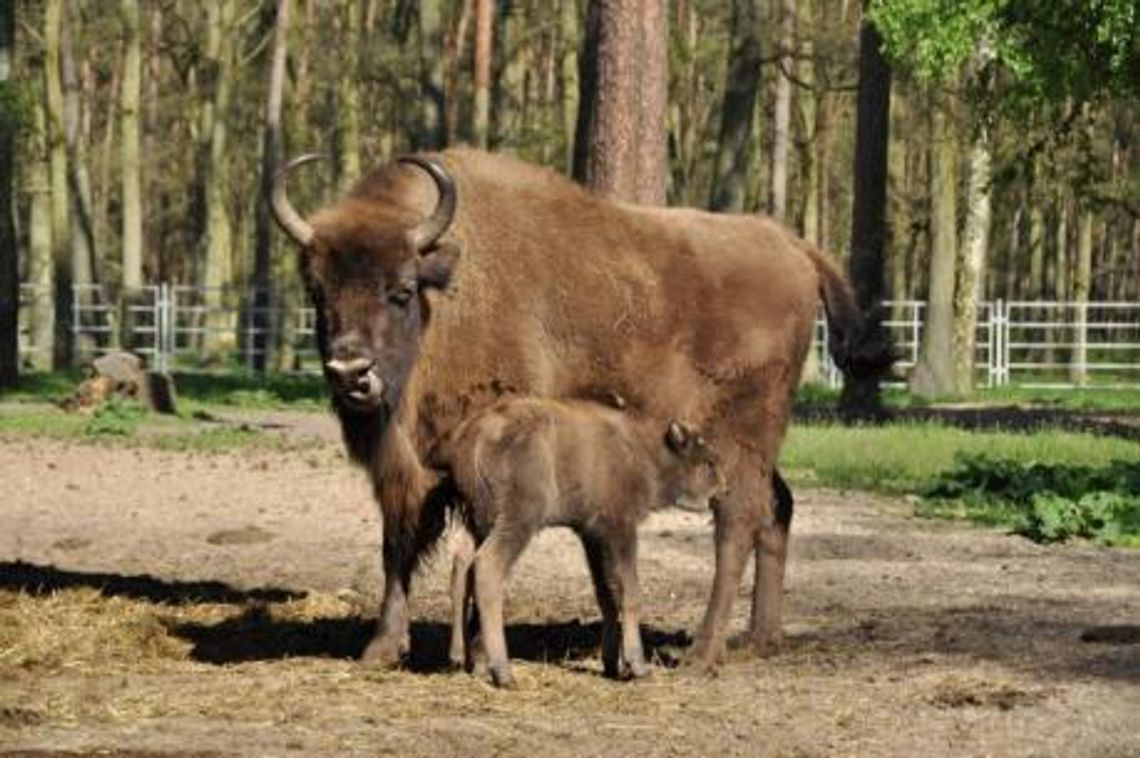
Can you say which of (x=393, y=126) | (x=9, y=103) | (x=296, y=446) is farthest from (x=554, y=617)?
(x=393, y=126)

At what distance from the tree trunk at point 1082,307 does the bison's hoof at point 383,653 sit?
32498 mm

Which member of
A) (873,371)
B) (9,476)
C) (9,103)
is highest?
(9,103)

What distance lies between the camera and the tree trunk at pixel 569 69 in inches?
1796

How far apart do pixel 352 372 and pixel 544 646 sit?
2.03 m

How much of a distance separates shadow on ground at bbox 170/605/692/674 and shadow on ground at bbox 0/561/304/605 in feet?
2.21

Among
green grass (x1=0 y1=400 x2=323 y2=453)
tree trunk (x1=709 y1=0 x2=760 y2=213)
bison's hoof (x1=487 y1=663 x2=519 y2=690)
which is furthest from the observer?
tree trunk (x1=709 y1=0 x2=760 y2=213)

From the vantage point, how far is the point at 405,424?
1038cm

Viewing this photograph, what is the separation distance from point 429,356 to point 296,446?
13.5 m

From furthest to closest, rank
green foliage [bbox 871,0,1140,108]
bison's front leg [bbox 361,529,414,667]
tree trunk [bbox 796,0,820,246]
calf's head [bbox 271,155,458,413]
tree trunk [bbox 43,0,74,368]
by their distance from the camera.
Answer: tree trunk [bbox 796,0,820,246] < tree trunk [bbox 43,0,74,368] < green foliage [bbox 871,0,1140,108] < bison's front leg [bbox 361,529,414,667] < calf's head [bbox 271,155,458,413]

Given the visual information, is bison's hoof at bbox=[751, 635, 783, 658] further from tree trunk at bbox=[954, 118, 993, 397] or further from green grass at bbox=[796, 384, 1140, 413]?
tree trunk at bbox=[954, 118, 993, 397]

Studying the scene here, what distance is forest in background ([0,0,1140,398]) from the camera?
28.8m

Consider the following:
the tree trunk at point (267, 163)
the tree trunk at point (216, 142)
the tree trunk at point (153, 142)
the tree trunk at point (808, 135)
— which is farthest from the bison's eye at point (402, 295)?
the tree trunk at point (153, 142)

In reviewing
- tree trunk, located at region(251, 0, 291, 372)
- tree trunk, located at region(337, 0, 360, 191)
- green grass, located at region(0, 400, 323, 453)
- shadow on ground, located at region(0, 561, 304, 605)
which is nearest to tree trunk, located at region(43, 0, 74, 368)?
tree trunk, located at region(251, 0, 291, 372)

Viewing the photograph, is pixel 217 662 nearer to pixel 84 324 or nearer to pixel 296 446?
pixel 296 446
